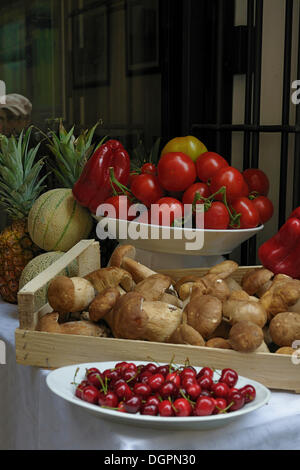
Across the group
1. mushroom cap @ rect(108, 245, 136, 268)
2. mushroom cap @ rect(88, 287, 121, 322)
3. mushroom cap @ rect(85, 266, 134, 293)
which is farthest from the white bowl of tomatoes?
mushroom cap @ rect(88, 287, 121, 322)

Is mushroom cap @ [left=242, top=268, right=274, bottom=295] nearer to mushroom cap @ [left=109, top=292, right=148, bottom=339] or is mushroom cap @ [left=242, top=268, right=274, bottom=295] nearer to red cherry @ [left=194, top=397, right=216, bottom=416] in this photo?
mushroom cap @ [left=109, top=292, right=148, bottom=339]

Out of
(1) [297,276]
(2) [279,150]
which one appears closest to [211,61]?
(2) [279,150]

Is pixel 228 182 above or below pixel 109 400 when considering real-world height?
above

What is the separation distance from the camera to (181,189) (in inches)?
56.0

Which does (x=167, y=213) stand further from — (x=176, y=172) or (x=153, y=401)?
(x=153, y=401)

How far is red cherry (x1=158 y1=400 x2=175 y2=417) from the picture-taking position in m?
0.77

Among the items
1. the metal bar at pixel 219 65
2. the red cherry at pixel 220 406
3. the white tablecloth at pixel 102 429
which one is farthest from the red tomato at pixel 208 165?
the red cherry at pixel 220 406

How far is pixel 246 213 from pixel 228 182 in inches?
3.4

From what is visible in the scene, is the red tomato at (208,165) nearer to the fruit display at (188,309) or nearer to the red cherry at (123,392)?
the fruit display at (188,309)

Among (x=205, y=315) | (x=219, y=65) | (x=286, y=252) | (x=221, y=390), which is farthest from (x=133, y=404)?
(x=219, y=65)

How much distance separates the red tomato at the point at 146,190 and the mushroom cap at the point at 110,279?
318mm

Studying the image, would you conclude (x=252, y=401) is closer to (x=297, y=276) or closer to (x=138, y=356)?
(x=138, y=356)

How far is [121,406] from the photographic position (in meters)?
0.78

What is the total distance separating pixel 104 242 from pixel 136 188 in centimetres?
18
